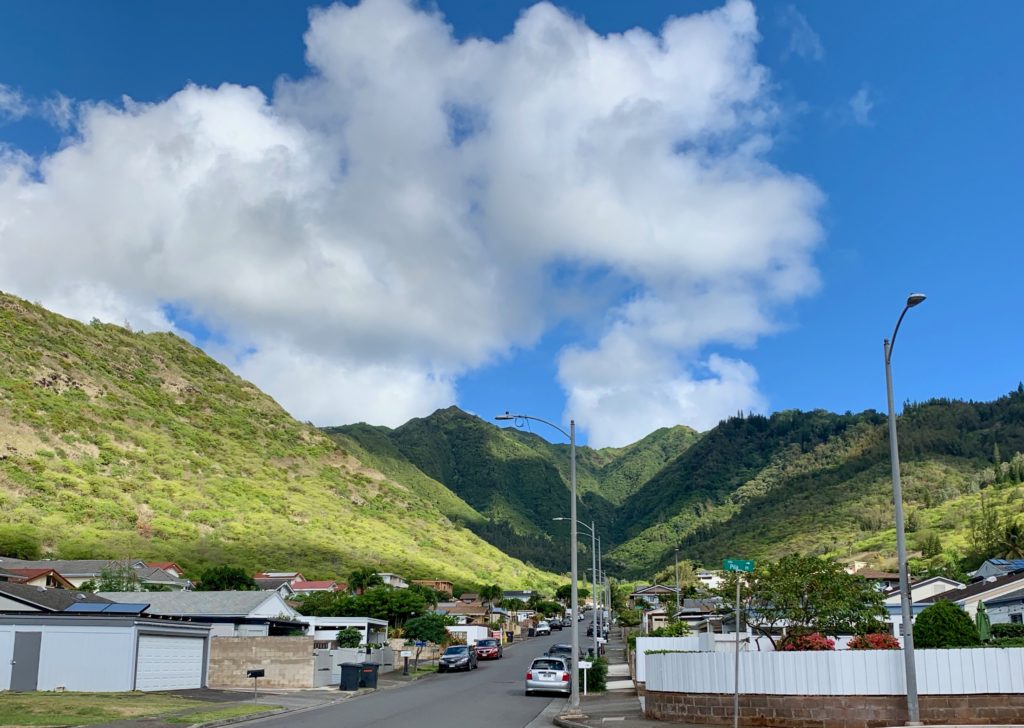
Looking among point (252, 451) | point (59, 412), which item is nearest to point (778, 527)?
point (252, 451)

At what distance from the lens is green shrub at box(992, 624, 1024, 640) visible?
3597cm

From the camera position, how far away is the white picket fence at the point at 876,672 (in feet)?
65.3

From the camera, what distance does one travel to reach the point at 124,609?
36.9 m

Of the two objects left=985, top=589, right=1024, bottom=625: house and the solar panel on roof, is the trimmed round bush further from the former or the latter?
left=985, top=589, right=1024, bottom=625: house

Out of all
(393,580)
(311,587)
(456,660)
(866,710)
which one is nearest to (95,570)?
(311,587)

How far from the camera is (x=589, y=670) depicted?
3794 cm

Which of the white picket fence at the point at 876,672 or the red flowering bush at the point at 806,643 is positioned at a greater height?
the red flowering bush at the point at 806,643

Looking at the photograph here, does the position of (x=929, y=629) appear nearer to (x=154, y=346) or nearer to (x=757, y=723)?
(x=757, y=723)

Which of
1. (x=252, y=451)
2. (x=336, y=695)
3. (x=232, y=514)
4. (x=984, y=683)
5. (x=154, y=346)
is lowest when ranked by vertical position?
(x=336, y=695)

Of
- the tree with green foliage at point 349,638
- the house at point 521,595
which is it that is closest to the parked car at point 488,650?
the tree with green foliage at point 349,638

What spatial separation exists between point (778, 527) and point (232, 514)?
299 ft

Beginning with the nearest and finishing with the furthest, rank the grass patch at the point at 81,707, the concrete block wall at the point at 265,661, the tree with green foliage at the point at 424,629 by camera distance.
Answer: the grass patch at the point at 81,707, the concrete block wall at the point at 265,661, the tree with green foliage at the point at 424,629

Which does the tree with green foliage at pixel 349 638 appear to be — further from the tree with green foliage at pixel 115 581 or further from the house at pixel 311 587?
the house at pixel 311 587

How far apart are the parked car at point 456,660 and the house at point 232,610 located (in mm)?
8507
